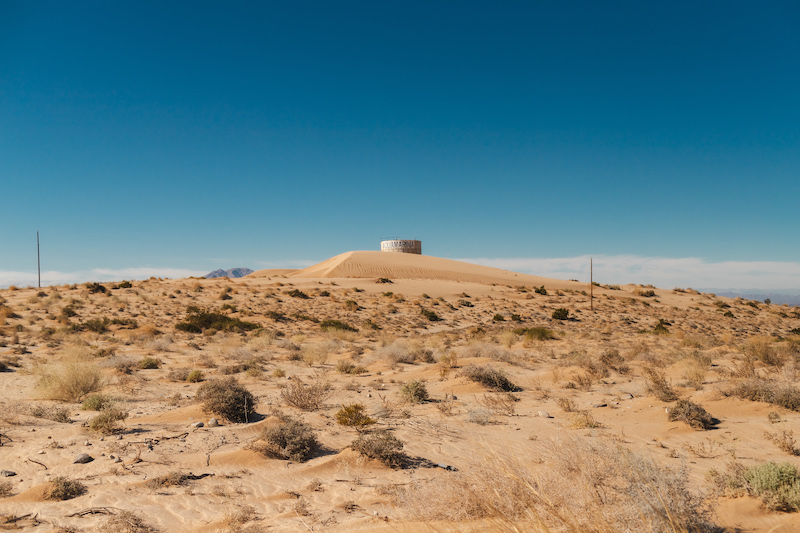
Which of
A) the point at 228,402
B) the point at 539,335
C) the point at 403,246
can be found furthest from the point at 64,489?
the point at 403,246

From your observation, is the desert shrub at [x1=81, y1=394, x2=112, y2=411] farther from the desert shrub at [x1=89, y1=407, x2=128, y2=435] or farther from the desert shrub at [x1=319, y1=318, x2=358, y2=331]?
the desert shrub at [x1=319, y1=318, x2=358, y2=331]

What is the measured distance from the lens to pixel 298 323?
3016 cm

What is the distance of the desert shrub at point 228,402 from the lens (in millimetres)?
8836

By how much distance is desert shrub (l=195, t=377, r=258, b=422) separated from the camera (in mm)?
8836

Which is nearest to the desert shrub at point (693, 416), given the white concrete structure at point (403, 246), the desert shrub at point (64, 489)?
the desert shrub at point (64, 489)

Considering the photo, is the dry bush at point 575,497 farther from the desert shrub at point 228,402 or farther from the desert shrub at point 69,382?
the desert shrub at point 69,382

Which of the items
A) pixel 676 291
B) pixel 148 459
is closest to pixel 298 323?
pixel 148 459

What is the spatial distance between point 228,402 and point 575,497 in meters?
7.18

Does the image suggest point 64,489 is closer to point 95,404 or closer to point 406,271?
point 95,404

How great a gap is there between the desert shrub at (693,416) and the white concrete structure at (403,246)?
90.7m

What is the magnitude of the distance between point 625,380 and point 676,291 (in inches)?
2075

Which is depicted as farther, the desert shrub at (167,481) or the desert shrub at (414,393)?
the desert shrub at (414,393)

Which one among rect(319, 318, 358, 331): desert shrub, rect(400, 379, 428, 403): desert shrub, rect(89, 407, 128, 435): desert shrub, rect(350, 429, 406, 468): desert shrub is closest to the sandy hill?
rect(319, 318, 358, 331): desert shrub

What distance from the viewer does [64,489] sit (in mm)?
5277
